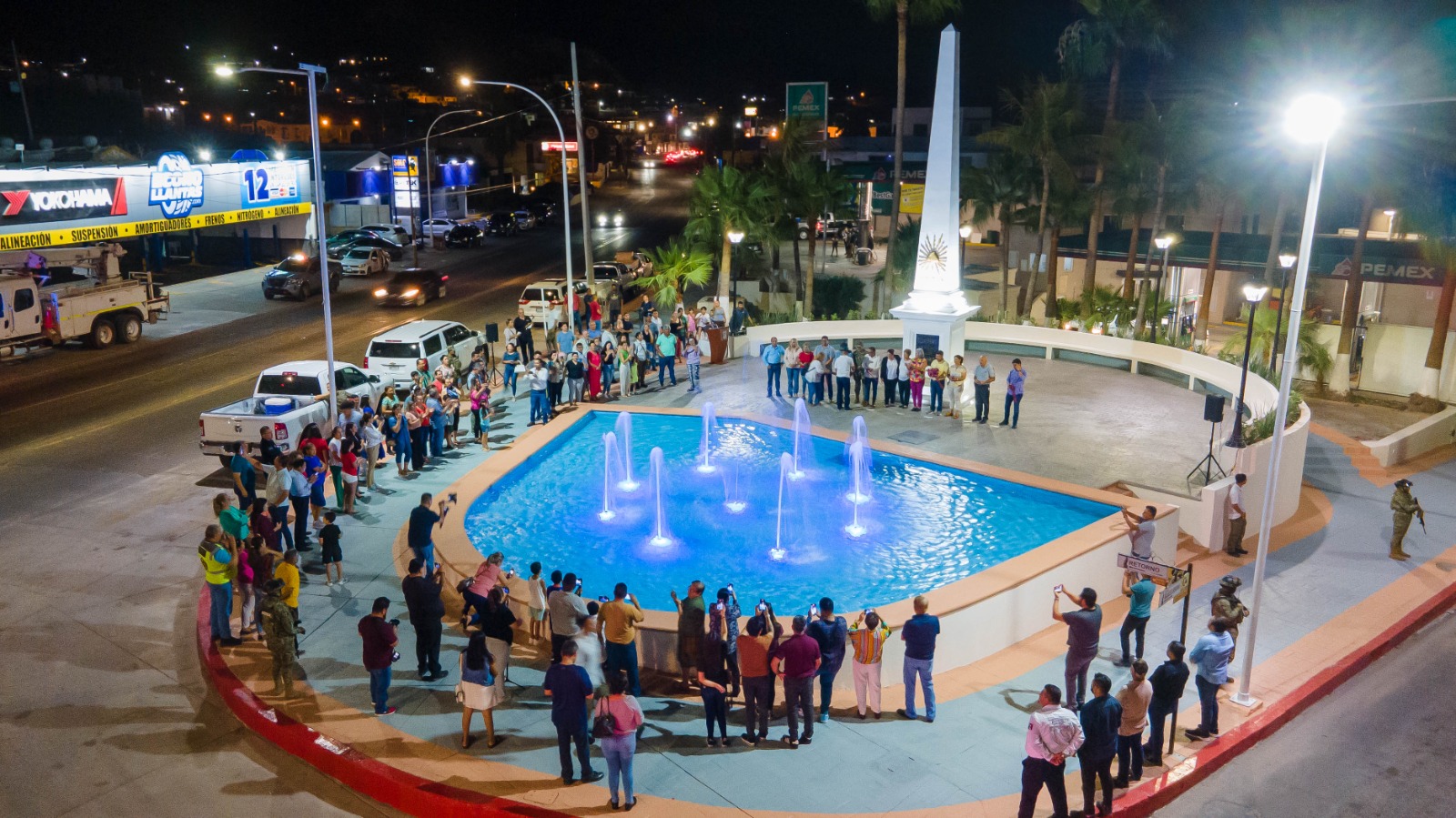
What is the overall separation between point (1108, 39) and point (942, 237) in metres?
19.4

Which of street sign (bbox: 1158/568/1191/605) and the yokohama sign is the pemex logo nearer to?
the yokohama sign

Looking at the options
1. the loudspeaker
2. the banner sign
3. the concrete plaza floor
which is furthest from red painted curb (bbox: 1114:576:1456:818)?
the banner sign

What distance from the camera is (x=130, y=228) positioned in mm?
36438

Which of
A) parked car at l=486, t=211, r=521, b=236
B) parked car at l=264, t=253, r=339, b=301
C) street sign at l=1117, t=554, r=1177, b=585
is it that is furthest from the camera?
parked car at l=486, t=211, r=521, b=236

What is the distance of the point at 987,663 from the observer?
1204 cm

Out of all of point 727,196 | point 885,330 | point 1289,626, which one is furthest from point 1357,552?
point 727,196

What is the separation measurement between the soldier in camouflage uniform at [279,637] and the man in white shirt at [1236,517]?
12487 millimetres

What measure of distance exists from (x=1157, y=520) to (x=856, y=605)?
4.36 m

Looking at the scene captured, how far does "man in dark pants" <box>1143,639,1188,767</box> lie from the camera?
9.58 meters

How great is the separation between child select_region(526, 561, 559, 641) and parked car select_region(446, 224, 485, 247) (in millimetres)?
47336

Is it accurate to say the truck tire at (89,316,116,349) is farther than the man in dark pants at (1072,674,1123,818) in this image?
Yes

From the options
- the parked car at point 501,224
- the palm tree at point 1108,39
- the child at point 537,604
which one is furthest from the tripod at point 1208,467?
the parked car at point 501,224

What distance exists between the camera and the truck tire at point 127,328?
1209 inches

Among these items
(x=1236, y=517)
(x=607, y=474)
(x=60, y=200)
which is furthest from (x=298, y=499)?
(x=60, y=200)
